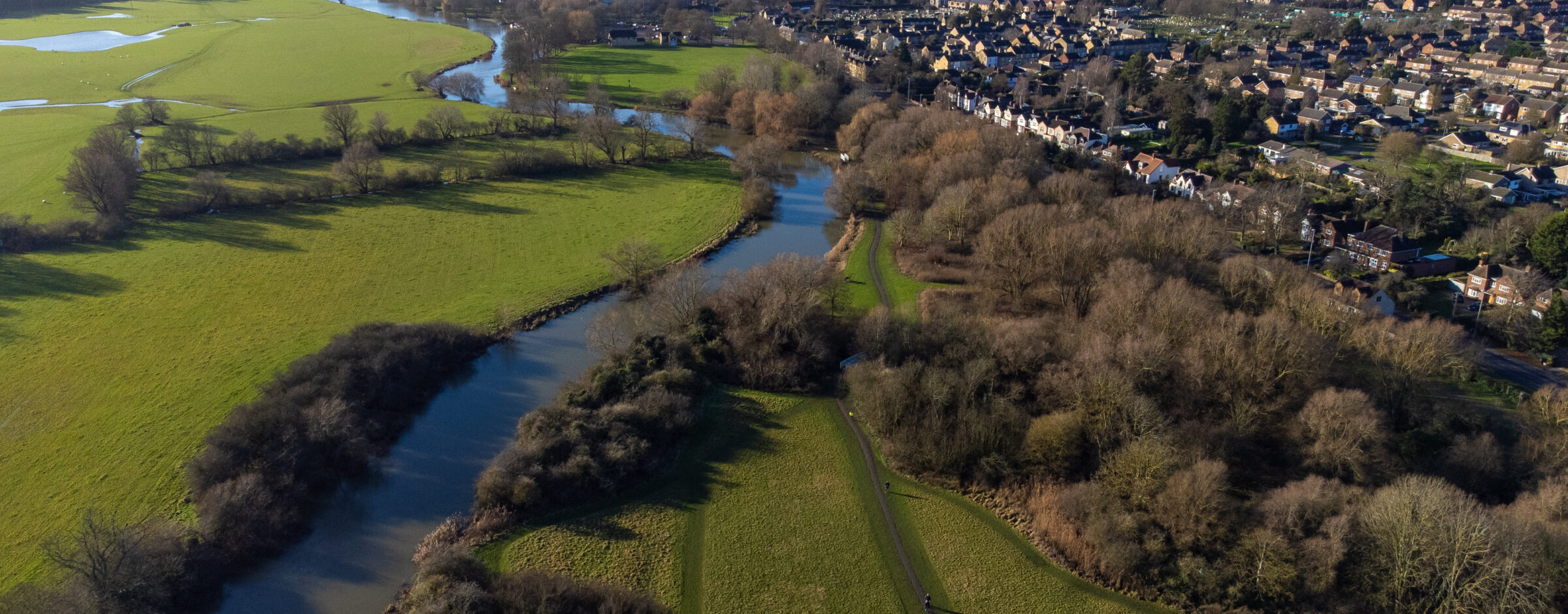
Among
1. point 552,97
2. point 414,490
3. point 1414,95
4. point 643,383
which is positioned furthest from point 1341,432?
point 1414,95

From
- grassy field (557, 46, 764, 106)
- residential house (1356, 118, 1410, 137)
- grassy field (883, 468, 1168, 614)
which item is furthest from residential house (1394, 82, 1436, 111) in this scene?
grassy field (883, 468, 1168, 614)

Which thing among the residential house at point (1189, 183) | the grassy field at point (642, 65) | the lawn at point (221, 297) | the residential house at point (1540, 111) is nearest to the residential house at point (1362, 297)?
the residential house at point (1189, 183)

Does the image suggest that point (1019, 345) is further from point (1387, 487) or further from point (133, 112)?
point (133, 112)

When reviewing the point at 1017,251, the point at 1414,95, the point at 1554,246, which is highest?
the point at 1414,95

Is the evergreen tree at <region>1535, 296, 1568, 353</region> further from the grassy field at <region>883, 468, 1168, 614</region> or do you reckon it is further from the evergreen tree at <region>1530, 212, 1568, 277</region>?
the grassy field at <region>883, 468, 1168, 614</region>

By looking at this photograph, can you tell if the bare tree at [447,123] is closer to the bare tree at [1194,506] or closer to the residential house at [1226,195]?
the residential house at [1226,195]

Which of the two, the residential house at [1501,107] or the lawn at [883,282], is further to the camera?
the residential house at [1501,107]

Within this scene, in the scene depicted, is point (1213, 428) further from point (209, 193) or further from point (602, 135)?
point (209, 193)
